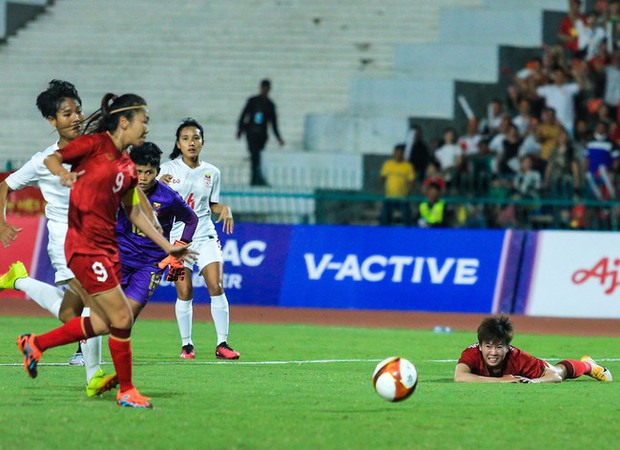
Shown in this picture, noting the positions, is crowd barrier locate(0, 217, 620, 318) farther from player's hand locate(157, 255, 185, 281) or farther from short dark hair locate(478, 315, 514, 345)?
short dark hair locate(478, 315, 514, 345)

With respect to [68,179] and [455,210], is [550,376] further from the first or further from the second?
[455,210]

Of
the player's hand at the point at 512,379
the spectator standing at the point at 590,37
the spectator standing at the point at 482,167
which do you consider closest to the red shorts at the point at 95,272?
the player's hand at the point at 512,379

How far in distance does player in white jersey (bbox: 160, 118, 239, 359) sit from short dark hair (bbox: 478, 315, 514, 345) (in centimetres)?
362

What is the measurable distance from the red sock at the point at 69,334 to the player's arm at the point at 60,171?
3.44 feet

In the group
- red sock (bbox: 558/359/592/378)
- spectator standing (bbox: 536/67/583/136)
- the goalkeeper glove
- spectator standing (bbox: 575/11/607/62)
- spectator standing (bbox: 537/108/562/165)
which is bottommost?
red sock (bbox: 558/359/592/378)

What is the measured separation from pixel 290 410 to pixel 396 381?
0.75 m

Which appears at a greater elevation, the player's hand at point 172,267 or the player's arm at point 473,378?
the player's hand at point 172,267

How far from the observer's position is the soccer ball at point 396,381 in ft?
29.8

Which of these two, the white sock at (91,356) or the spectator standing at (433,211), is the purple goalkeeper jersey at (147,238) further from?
the spectator standing at (433,211)

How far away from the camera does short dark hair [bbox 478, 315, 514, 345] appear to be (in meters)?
10.8

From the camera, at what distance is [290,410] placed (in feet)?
29.6

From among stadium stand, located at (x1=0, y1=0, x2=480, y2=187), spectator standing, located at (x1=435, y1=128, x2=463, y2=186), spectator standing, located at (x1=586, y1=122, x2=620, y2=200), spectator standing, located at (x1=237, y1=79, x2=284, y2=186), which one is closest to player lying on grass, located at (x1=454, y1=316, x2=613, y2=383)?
spectator standing, located at (x1=586, y1=122, x2=620, y2=200)

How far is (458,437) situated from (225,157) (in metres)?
21.1

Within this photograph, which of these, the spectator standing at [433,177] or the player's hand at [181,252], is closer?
the player's hand at [181,252]
